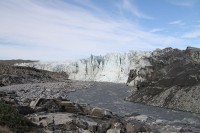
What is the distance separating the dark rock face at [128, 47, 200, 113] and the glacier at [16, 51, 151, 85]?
62024 millimetres

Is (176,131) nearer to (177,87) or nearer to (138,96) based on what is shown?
(177,87)

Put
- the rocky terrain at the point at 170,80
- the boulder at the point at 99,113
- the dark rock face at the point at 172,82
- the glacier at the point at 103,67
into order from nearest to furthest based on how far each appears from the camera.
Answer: the boulder at the point at 99,113, the dark rock face at the point at 172,82, the rocky terrain at the point at 170,80, the glacier at the point at 103,67

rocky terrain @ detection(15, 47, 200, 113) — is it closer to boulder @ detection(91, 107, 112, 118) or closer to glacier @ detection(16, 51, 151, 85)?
boulder @ detection(91, 107, 112, 118)

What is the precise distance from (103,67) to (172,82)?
306 feet

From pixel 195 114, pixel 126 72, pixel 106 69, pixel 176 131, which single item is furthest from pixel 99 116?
pixel 106 69

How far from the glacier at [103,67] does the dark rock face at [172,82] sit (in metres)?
62.0

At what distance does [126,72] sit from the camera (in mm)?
128625

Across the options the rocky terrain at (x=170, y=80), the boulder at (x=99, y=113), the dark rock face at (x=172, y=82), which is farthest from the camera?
the rocky terrain at (x=170, y=80)

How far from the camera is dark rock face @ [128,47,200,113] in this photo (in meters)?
43.1

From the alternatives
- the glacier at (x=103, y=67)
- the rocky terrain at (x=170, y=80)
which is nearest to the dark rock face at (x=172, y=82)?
the rocky terrain at (x=170, y=80)

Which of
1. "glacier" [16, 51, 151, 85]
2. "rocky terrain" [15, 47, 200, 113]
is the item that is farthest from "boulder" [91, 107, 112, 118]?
"glacier" [16, 51, 151, 85]

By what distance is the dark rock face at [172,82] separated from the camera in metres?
43.1

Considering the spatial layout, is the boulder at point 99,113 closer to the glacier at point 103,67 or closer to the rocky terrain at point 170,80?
the rocky terrain at point 170,80

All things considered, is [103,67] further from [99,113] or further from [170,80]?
[99,113]
